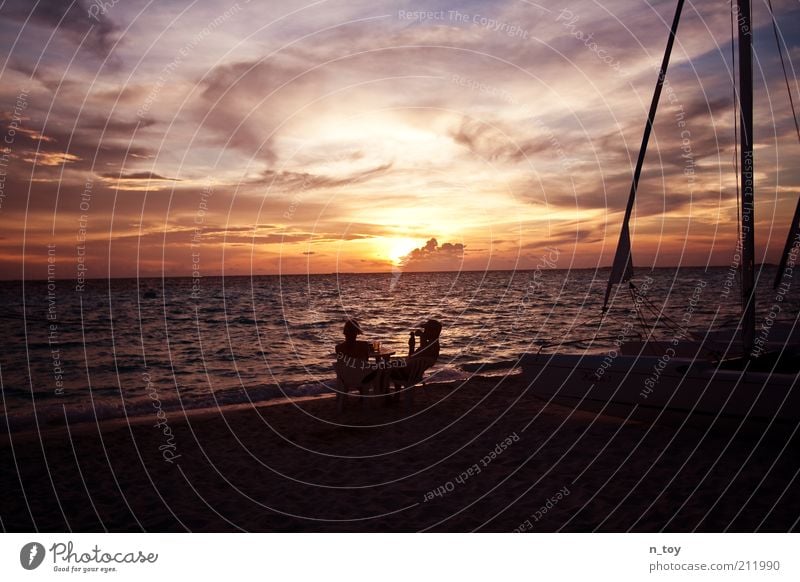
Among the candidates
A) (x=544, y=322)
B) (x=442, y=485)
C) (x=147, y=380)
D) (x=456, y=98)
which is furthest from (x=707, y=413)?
(x=544, y=322)

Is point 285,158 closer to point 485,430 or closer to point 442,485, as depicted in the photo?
point 485,430

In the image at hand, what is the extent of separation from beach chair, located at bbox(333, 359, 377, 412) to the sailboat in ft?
12.4

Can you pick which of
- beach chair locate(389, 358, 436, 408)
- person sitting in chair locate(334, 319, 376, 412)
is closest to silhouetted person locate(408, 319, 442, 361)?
beach chair locate(389, 358, 436, 408)

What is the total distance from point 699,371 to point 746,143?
13.7ft

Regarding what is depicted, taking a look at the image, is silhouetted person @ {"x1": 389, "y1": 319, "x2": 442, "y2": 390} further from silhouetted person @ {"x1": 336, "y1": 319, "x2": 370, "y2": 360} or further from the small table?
silhouetted person @ {"x1": 336, "y1": 319, "x2": 370, "y2": 360}

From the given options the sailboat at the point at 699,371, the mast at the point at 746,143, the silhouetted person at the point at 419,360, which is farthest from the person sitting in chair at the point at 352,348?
the mast at the point at 746,143

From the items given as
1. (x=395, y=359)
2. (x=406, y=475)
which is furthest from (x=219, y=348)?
(x=406, y=475)

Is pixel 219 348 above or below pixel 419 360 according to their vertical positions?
below

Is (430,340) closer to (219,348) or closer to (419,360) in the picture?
(419,360)

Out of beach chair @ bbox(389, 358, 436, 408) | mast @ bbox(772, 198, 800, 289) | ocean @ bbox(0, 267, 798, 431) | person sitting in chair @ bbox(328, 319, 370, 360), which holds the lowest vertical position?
ocean @ bbox(0, 267, 798, 431)

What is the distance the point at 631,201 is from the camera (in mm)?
12844

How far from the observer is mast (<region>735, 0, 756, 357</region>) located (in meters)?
A: 9.39

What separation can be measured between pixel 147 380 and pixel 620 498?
19097 millimetres

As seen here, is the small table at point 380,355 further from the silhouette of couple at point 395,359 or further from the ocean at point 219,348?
the ocean at point 219,348
